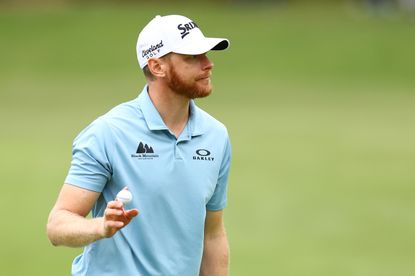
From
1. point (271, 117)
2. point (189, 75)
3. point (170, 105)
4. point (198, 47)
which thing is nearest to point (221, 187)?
point (170, 105)

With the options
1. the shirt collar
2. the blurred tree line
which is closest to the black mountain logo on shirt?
the shirt collar

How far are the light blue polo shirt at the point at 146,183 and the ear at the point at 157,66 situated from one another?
0.16 m

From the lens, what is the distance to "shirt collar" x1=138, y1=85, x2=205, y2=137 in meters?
6.91

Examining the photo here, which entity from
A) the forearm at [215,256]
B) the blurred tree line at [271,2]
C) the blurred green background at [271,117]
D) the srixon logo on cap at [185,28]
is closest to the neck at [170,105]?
the srixon logo on cap at [185,28]

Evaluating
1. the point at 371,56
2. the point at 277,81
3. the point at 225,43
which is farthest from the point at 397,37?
the point at 225,43

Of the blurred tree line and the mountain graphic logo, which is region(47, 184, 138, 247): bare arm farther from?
the blurred tree line

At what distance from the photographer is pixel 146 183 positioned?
676 cm

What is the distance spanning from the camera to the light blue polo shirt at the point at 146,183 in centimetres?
672

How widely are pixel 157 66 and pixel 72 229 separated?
1041mm

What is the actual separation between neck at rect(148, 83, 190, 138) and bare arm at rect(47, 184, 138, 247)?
23.3 inches

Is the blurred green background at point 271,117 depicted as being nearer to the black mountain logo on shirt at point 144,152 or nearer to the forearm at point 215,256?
the forearm at point 215,256

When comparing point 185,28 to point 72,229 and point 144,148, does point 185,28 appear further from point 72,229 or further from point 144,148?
point 72,229

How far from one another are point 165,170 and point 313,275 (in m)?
7.30

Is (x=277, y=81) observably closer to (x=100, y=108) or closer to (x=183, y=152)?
(x=100, y=108)
